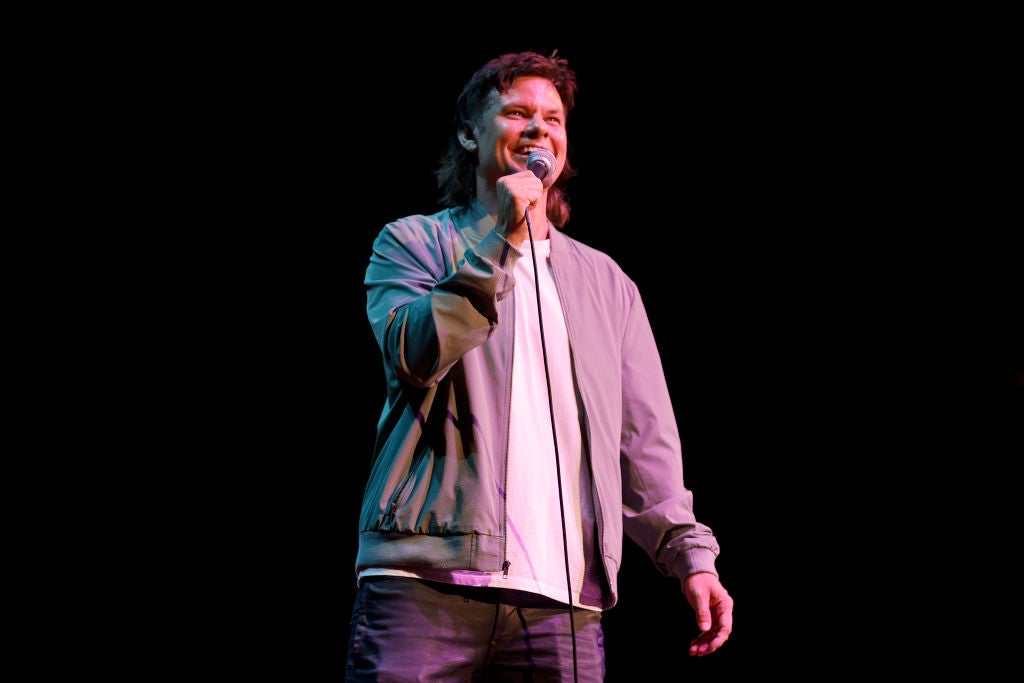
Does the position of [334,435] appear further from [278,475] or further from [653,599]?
[653,599]

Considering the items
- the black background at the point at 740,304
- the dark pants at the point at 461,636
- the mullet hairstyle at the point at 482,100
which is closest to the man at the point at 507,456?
the dark pants at the point at 461,636

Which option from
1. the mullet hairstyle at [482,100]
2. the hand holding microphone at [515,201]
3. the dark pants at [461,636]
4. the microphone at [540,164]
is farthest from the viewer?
the mullet hairstyle at [482,100]

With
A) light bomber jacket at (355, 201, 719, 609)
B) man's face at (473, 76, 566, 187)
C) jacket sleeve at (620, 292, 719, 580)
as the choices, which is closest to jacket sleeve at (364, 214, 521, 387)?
light bomber jacket at (355, 201, 719, 609)

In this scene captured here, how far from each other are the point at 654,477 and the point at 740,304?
1304 mm

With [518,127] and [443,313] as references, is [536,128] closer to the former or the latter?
[518,127]

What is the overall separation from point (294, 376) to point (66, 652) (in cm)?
89

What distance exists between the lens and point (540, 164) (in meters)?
1.53

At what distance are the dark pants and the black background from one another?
1.12 m

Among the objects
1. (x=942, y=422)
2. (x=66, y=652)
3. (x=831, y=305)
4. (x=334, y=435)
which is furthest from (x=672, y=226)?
(x=66, y=652)

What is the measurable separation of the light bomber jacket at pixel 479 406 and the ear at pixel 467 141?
0.18m

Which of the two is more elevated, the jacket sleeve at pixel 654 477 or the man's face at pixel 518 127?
the man's face at pixel 518 127

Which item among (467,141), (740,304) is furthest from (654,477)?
(740,304)

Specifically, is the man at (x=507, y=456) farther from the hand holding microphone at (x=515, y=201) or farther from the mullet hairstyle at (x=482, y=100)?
the mullet hairstyle at (x=482, y=100)

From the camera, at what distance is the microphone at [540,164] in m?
1.53
